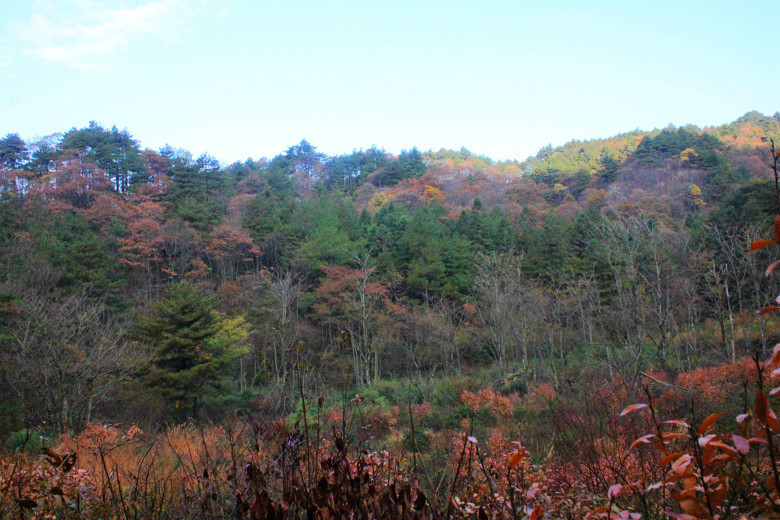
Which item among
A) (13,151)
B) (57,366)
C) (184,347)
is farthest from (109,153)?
(57,366)

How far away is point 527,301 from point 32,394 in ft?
54.3

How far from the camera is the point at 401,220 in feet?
92.0

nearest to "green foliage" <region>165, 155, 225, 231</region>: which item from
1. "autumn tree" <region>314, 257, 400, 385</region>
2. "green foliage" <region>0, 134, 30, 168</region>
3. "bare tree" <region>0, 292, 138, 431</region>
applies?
"autumn tree" <region>314, 257, 400, 385</region>

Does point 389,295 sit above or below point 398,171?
below

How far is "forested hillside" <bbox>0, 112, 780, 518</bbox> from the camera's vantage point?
35.8 feet

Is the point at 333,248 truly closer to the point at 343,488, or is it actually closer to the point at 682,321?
the point at 682,321

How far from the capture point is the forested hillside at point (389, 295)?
10898 millimetres

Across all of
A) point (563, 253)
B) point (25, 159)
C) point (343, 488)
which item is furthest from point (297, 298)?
point (25, 159)

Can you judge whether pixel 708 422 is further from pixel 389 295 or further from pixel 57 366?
pixel 389 295

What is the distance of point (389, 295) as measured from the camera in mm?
22578

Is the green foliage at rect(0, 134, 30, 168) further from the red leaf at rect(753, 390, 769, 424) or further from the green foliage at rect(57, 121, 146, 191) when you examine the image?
the red leaf at rect(753, 390, 769, 424)

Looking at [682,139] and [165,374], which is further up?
[682,139]

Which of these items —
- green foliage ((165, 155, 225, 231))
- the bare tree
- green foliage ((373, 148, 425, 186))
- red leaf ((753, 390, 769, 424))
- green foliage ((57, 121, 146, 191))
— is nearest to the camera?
red leaf ((753, 390, 769, 424))

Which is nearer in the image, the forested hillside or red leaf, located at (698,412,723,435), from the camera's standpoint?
red leaf, located at (698,412,723,435)
